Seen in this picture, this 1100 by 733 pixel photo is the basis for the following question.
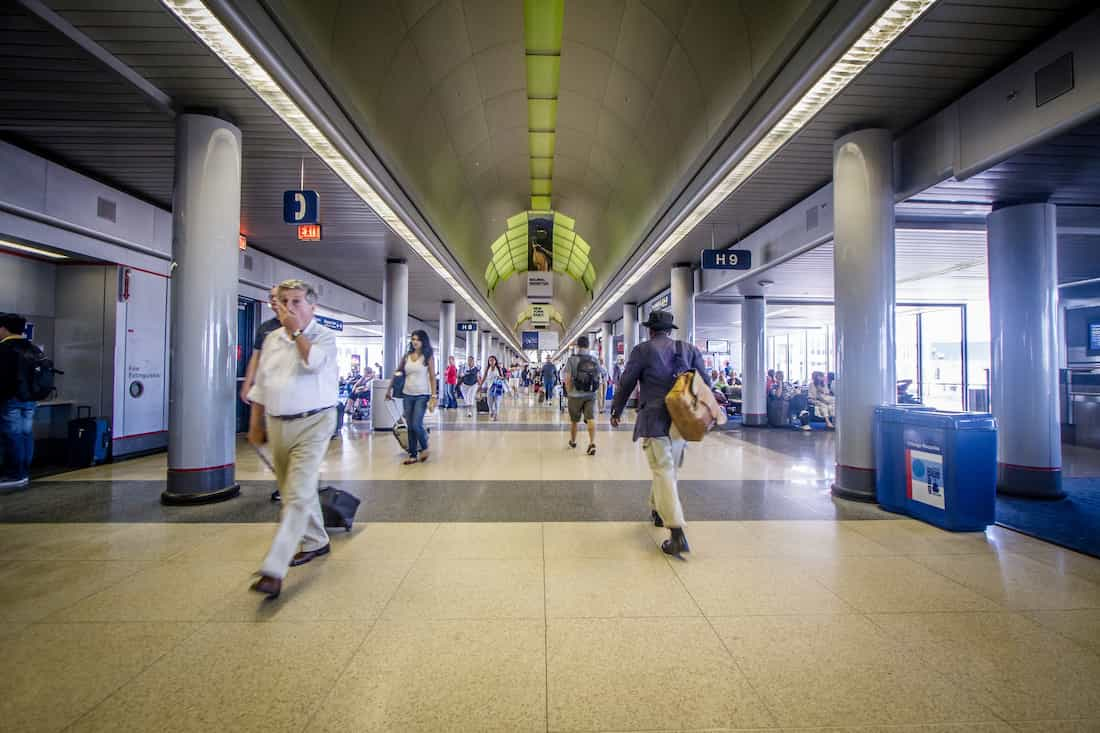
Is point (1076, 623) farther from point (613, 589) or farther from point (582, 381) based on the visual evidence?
point (582, 381)

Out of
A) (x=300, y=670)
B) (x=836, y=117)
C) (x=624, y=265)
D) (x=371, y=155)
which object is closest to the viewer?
(x=300, y=670)

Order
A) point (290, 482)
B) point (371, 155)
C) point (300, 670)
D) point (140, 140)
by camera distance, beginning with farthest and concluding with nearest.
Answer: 1. point (371, 155)
2. point (140, 140)
3. point (290, 482)
4. point (300, 670)

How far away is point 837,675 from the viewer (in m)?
2.23

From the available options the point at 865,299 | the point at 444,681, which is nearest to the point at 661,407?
the point at 444,681

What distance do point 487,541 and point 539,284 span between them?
28452 millimetres

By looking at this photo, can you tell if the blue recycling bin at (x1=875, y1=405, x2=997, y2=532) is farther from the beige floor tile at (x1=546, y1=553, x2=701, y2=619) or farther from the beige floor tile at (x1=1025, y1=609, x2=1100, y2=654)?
the beige floor tile at (x1=546, y1=553, x2=701, y2=619)

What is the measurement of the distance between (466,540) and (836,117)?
5582mm

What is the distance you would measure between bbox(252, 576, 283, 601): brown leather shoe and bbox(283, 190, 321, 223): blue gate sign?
16.2 feet

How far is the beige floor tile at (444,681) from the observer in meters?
1.92

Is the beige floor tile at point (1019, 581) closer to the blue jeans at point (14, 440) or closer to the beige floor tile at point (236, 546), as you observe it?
the beige floor tile at point (236, 546)

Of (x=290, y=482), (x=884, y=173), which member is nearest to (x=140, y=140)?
(x=290, y=482)

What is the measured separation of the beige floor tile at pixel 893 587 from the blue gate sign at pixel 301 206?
22.0 feet

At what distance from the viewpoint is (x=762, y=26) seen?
541 cm

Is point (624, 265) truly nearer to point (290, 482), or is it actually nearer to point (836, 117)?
point (836, 117)
